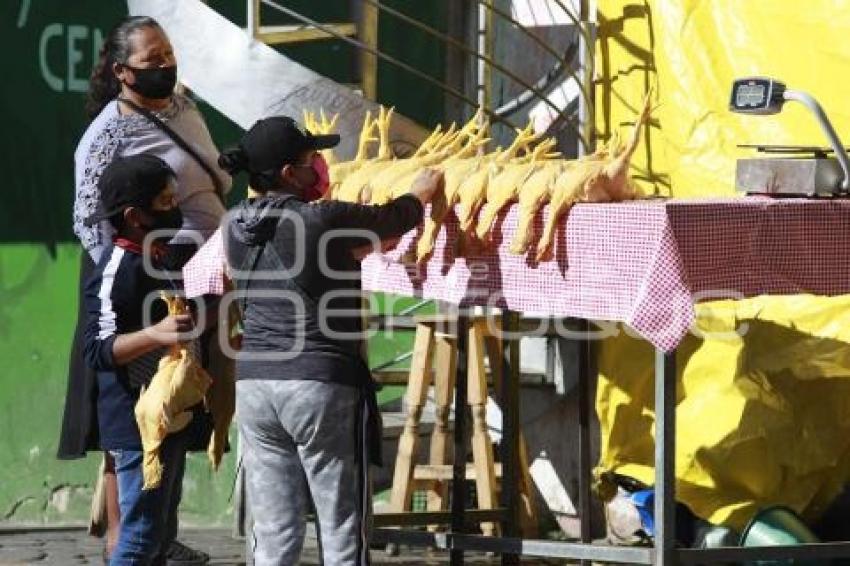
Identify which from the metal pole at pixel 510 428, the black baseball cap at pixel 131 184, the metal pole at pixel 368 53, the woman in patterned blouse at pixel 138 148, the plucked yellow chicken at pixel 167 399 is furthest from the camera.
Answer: the metal pole at pixel 368 53

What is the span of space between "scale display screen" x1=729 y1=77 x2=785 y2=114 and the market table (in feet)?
1.04

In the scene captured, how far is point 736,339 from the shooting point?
8.34 m

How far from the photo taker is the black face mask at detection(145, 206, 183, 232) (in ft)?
24.3

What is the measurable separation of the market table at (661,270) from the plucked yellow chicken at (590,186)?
47 mm

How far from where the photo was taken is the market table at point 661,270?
6.33m

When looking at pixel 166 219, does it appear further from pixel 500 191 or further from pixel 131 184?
pixel 500 191

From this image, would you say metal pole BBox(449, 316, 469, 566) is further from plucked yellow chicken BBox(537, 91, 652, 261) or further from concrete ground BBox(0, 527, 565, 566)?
plucked yellow chicken BBox(537, 91, 652, 261)

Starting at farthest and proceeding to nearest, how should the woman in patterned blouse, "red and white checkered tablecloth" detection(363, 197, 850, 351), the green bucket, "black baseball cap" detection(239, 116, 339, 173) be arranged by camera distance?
1. the woman in patterned blouse
2. the green bucket
3. "black baseball cap" detection(239, 116, 339, 173)
4. "red and white checkered tablecloth" detection(363, 197, 850, 351)

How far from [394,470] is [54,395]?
5.62ft

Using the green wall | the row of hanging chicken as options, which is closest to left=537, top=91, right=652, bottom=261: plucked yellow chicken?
the row of hanging chicken

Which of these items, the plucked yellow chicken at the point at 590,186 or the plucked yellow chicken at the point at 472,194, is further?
the plucked yellow chicken at the point at 472,194

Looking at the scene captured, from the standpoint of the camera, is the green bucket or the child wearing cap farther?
the green bucket

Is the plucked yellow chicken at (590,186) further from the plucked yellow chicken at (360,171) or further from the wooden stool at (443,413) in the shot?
the wooden stool at (443,413)

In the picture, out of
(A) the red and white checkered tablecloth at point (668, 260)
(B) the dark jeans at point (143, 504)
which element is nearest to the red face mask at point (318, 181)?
(A) the red and white checkered tablecloth at point (668, 260)
